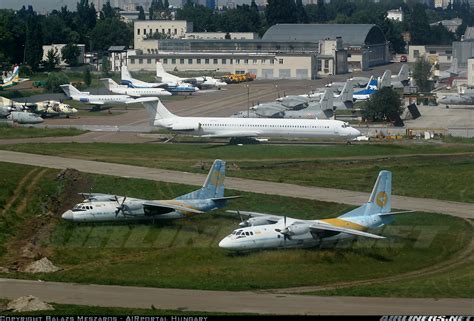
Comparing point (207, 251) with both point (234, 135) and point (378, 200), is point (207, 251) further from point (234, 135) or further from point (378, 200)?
point (234, 135)

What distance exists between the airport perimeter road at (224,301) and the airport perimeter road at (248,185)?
76.0 feet

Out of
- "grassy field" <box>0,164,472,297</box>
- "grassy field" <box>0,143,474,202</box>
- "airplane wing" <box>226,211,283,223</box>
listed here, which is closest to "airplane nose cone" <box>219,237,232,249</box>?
"grassy field" <box>0,164,472,297</box>

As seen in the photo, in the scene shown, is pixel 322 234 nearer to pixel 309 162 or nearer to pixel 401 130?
pixel 309 162

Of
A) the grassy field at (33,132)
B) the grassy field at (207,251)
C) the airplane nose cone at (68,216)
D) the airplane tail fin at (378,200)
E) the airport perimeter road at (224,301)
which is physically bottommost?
the grassy field at (33,132)

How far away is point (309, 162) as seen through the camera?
96.4 metres

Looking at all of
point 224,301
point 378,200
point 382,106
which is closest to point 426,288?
point 224,301

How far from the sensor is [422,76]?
19025 centimetres

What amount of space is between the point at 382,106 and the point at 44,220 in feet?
245

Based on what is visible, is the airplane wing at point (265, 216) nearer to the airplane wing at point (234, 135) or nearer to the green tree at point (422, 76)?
the airplane wing at point (234, 135)

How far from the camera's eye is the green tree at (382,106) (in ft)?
448

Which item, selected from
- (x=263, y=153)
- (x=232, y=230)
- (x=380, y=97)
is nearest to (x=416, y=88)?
(x=380, y=97)

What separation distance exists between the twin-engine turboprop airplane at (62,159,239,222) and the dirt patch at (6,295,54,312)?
1925 cm

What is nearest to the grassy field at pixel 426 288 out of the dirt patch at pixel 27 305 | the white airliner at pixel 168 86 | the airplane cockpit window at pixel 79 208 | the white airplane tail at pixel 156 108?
the dirt patch at pixel 27 305

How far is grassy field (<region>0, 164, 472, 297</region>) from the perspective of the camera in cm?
5553
